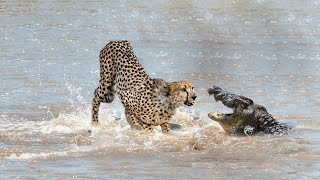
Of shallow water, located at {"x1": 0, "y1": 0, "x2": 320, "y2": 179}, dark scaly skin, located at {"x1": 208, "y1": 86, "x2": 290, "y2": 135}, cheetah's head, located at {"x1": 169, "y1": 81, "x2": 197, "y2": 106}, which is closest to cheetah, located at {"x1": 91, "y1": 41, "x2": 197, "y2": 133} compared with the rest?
cheetah's head, located at {"x1": 169, "y1": 81, "x2": 197, "y2": 106}

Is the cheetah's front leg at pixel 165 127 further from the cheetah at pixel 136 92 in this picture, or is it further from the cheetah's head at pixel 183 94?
the cheetah's head at pixel 183 94

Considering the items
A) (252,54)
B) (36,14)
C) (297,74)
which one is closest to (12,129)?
(297,74)

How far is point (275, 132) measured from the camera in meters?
9.55

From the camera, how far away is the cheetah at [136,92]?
31.2 feet

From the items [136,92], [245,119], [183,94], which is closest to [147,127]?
[136,92]

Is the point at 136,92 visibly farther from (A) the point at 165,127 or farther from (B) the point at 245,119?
(B) the point at 245,119

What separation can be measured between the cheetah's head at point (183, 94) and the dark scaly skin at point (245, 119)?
0.33m

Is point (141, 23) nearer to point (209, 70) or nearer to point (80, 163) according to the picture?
point (209, 70)

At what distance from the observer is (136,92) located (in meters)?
9.80

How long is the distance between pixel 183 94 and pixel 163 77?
371 centimetres

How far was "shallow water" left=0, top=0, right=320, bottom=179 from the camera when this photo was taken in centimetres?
→ 801

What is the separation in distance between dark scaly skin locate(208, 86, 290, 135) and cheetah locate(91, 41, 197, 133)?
465 millimetres

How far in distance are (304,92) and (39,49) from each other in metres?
5.30

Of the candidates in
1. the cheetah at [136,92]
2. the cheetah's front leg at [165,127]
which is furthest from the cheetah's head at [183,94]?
the cheetah's front leg at [165,127]
